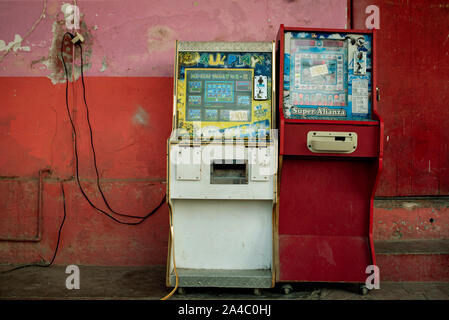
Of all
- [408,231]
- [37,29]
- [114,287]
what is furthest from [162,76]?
[408,231]

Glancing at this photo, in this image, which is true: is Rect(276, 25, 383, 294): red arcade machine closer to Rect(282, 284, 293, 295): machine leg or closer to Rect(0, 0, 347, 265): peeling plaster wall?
Rect(282, 284, 293, 295): machine leg

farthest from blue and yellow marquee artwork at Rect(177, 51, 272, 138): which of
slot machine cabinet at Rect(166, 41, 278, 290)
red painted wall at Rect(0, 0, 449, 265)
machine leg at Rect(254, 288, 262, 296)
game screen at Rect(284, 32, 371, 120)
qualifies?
machine leg at Rect(254, 288, 262, 296)

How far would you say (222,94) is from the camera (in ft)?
8.04

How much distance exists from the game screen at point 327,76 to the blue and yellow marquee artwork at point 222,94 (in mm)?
166

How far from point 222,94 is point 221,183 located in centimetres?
62

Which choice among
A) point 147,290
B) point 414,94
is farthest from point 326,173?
point 147,290

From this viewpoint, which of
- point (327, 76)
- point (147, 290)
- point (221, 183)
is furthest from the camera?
point (147, 290)

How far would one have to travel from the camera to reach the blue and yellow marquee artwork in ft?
7.93

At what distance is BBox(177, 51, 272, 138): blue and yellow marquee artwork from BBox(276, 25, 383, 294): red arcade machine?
174 millimetres

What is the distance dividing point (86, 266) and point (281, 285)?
1.69 metres

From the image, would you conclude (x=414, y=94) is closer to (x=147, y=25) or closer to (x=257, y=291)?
(x=257, y=291)

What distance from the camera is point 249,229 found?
2.47m

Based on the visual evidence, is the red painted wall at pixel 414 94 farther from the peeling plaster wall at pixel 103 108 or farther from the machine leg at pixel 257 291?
the machine leg at pixel 257 291

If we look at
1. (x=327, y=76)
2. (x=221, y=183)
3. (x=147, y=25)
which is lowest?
(x=221, y=183)
